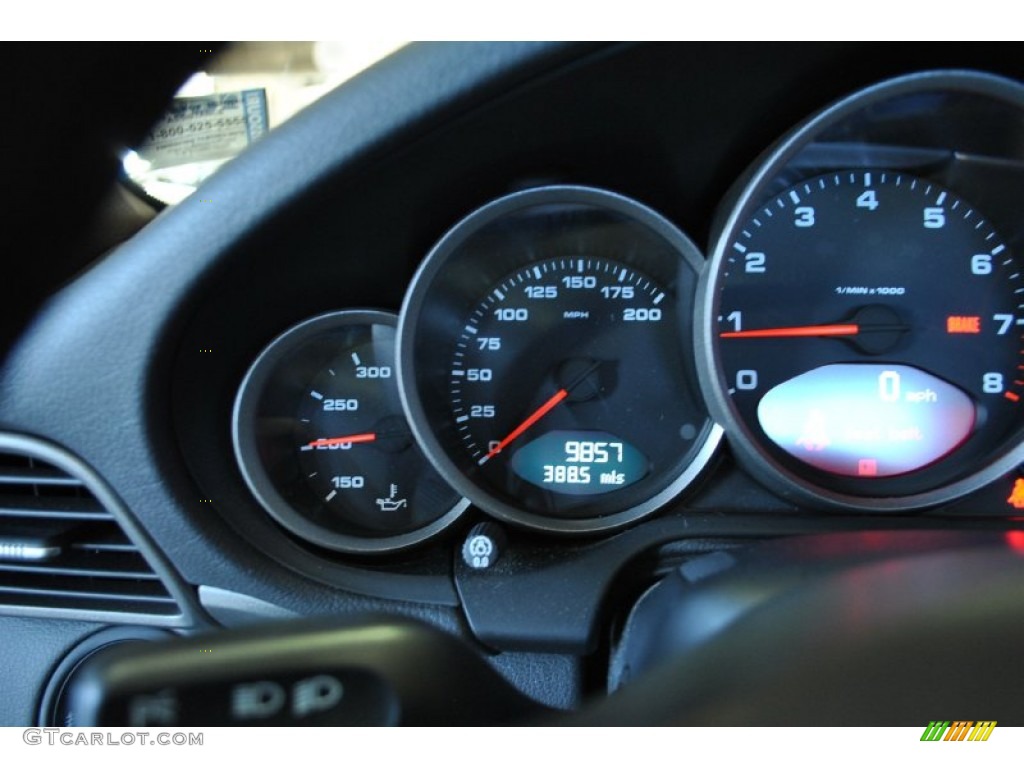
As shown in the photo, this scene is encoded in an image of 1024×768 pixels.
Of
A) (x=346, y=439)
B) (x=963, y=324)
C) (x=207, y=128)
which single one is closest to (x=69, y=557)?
(x=346, y=439)

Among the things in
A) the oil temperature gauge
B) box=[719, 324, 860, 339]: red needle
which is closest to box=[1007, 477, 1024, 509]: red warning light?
box=[719, 324, 860, 339]: red needle

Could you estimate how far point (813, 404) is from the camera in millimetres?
1679

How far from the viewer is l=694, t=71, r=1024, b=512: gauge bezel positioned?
1438 millimetres

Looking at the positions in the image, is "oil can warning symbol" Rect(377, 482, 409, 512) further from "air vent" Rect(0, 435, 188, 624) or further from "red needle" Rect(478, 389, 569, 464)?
"air vent" Rect(0, 435, 188, 624)

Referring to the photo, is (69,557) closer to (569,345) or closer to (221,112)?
(221,112)

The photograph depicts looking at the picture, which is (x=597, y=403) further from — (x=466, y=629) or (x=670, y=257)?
(x=466, y=629)

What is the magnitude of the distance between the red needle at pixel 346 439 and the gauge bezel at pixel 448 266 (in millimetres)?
162

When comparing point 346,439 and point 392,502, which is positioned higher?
point 346,439

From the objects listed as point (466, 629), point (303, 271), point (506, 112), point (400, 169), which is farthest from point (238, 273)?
point (466, 629)

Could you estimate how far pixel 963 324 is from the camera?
165 centimetres

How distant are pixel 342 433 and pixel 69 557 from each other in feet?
1.72

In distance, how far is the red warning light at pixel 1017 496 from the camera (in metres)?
1.65
